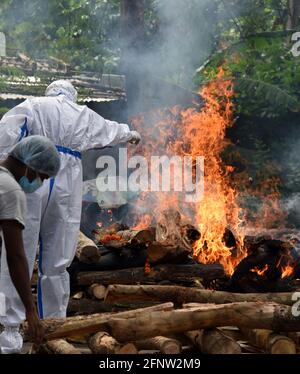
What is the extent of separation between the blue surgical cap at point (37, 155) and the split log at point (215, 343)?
183 cm

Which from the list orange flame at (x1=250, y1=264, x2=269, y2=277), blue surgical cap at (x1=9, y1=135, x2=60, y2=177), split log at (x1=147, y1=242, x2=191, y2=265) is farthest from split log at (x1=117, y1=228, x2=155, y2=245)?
blue surgical cap at (x1=9, y1=135, x2=60, y2=177)

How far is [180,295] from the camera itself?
23.6 feet

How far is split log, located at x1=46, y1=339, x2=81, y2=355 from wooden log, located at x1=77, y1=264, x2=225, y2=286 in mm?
1633

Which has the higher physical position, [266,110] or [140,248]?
[266,110]

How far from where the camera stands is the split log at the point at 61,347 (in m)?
5.73

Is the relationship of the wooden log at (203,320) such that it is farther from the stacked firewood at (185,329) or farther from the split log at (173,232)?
the split log at (173,232)

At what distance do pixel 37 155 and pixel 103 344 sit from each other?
168 cm

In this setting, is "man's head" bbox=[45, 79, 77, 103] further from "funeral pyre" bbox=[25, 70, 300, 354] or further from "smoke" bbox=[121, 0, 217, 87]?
"smoke" bbox=[121, 0, 217, 87]

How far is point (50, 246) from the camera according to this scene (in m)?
6.65

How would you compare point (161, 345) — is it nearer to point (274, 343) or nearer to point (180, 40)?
point (274, 343)

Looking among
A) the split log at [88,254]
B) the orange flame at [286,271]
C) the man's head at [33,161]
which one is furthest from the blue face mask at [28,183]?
the orange flame at [286,271]

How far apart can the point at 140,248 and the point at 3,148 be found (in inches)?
84.6

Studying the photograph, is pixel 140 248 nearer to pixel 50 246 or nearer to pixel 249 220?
pixel 50 246
